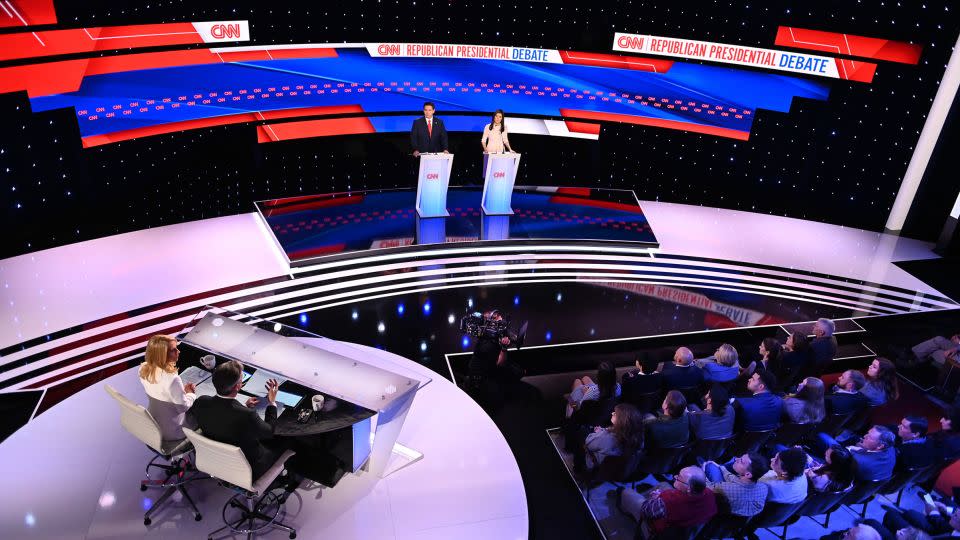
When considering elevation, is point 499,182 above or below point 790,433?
above

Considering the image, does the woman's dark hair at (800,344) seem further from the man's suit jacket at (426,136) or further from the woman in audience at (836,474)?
the man's suit jacket at (426,136)

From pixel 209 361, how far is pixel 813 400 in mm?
4073

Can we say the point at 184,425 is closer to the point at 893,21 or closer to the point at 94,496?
the point at 94,496

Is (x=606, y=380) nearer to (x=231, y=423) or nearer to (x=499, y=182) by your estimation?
(x=231, y=423)

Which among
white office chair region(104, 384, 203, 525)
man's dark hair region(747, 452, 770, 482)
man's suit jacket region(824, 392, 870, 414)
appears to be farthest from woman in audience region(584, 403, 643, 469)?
white office chair region(104, 384, 203, 525)

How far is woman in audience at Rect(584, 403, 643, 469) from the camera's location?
473 centimetres

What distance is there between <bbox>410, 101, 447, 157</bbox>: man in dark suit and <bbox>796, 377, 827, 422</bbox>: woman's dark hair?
5.01m

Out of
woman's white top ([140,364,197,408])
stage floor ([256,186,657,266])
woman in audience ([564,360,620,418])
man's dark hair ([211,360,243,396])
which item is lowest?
stage floor ([256,186,657,266])

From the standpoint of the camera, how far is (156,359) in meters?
4.23

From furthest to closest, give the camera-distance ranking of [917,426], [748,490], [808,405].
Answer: [808,405] → [917,426] → [748,490]

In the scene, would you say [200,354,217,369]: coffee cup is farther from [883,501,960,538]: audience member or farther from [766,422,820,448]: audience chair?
[883,501,960,538]: audience member

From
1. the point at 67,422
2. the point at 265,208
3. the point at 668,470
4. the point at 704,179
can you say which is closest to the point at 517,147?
the point at 704,179

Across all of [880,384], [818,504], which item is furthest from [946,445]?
[818,504]

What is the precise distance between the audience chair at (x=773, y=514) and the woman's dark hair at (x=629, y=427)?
0.79 meters
